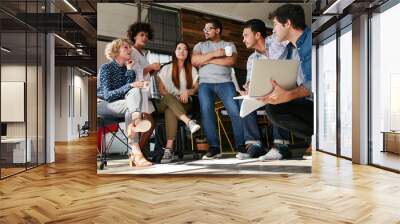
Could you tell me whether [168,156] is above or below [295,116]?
below

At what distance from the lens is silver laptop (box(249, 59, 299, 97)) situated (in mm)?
6516

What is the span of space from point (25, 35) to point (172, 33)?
9.30ft

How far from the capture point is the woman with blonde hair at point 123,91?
6.56 meters

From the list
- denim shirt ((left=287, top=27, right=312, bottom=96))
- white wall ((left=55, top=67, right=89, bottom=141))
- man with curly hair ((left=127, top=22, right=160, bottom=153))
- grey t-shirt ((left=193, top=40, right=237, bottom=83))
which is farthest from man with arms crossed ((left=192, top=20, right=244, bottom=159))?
white wall ((left=55, top=67, right=89, bottom=141))

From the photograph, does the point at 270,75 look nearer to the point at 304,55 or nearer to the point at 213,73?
the point at 304,55

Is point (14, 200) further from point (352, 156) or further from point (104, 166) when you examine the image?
point (352, 156)

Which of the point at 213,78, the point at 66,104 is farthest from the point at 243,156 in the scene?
the point at 66,104

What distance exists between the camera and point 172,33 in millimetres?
6613

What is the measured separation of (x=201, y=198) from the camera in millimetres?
5094

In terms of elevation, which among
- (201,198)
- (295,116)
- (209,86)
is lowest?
(201,198)

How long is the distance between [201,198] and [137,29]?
2992mm

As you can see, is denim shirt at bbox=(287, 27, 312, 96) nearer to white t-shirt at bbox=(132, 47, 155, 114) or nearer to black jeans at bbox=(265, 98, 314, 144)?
black jeans at bbox=(265, 98, 314, 144)

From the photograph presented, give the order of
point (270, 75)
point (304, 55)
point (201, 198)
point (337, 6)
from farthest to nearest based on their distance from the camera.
Result: point (337, 6), point (304, 55), point (270, 75), point (201, 198)

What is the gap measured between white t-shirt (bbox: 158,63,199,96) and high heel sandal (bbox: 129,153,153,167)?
1150 mm
